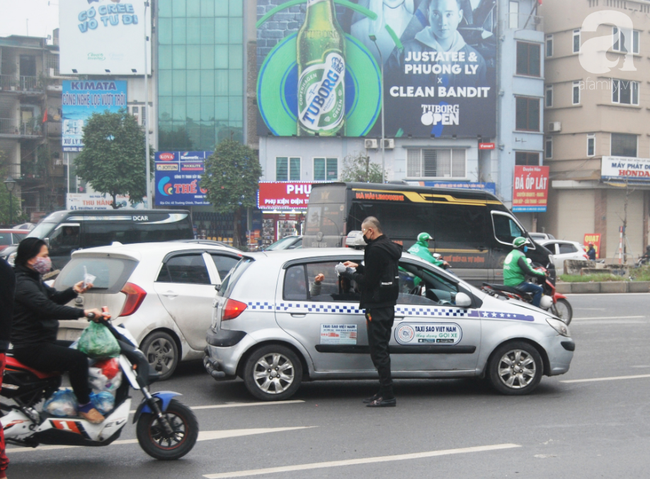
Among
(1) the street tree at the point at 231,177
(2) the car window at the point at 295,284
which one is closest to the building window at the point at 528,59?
(1) the street tree at the point at 231,177

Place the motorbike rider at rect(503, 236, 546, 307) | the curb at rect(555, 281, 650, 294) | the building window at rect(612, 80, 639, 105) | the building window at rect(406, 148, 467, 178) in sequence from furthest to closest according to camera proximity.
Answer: the building window at rect(406, 148, 467, 178) → the building window at rect(612, 80, 639, 105) → the curb at rect(555, 281, 650, 294) → the motorbike rider at rect(503, 236, 546, 307)

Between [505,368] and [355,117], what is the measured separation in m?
38.6

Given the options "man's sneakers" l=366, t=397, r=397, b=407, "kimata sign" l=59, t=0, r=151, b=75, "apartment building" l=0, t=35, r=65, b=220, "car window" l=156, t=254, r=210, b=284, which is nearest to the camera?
"man's sneakers" l=366, t=397, r=397, b=407

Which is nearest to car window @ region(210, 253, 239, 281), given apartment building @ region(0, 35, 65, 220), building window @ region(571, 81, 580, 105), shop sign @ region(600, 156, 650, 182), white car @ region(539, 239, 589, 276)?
white car @ region(539, 239, 589, 276)

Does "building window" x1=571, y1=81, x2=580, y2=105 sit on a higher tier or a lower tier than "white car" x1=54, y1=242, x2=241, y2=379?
higher

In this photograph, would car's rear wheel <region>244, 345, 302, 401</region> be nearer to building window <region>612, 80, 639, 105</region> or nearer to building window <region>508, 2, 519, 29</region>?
building window <region>612, 80, 639, 105</region>

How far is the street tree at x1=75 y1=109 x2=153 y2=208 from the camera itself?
45.2 metres

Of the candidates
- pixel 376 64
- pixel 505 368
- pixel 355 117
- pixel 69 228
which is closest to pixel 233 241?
pixel 355 117

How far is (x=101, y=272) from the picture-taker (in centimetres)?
837

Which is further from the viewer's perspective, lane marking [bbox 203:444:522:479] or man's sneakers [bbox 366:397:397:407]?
man's sneakers [bbox 366:397:397:407]

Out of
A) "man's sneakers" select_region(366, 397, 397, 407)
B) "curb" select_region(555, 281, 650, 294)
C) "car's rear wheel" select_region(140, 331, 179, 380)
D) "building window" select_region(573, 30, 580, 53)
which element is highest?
"building window" select_region(573, 30, 580, 53)

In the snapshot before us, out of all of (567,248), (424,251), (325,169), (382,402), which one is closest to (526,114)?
(325,169)

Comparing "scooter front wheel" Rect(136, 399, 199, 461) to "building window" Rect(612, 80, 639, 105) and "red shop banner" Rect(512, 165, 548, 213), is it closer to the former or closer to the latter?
"red shop banner" Rect(512, 165, 548, 213)

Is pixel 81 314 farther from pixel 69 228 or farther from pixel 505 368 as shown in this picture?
pixel 69 228
